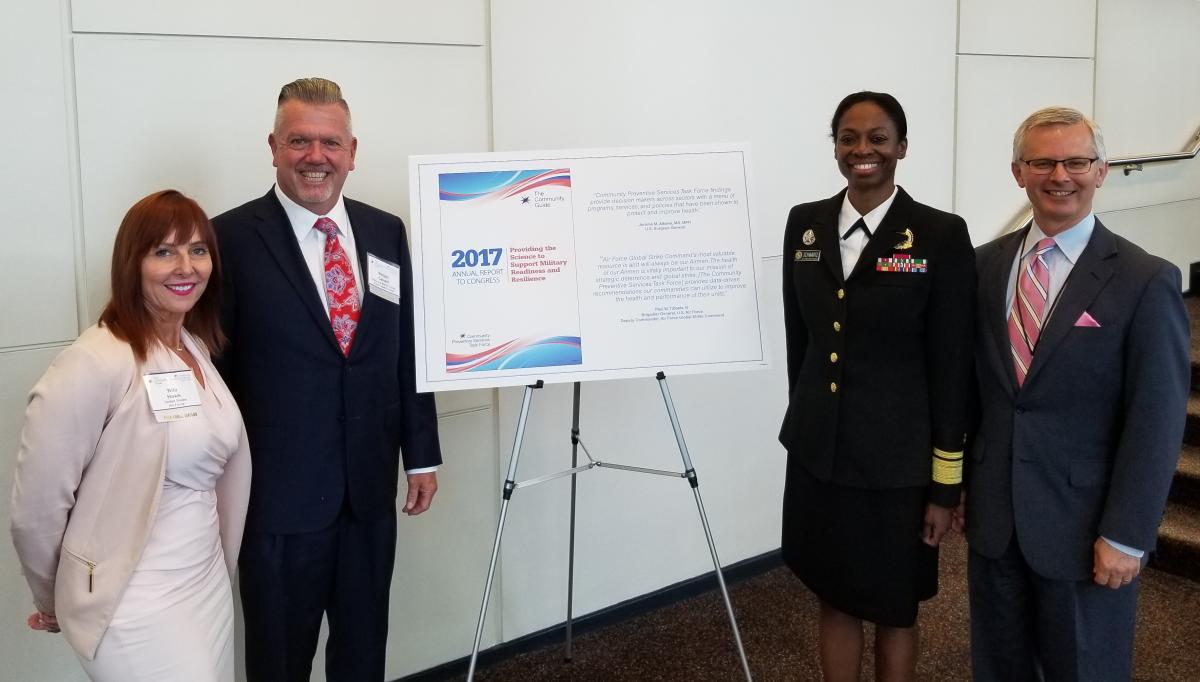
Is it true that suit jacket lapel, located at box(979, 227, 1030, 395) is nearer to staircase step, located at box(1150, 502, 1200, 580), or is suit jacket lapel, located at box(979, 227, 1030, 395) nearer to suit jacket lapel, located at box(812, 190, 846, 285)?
suit jacket lapel, located at box(812, 190, 846, 285)

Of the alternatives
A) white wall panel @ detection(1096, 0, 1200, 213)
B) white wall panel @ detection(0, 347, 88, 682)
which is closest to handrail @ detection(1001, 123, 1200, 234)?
white wall panel @ detection(1096, 0, 1200, 213)

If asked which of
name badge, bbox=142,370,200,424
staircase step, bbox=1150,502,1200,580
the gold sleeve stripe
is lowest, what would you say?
staircase step, bbox=1150,502,1200,580

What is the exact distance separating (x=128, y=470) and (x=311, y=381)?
46cm

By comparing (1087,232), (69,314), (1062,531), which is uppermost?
(1087,232)

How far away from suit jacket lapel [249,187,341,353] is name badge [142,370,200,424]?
1.10 feet

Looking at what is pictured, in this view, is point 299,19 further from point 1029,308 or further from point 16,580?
point 1029,308

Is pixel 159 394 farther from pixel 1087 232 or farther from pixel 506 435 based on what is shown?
pixel 1087 232

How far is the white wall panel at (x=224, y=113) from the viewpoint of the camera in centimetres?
212

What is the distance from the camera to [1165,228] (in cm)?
583

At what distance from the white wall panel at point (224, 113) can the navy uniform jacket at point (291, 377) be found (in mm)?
372

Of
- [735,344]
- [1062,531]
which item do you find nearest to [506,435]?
[735,344]

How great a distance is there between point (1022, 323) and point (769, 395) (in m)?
1.86

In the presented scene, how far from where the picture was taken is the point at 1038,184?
6.14 ft

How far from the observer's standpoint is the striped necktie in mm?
1868
